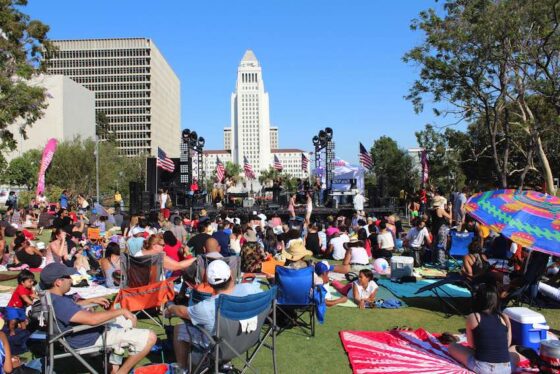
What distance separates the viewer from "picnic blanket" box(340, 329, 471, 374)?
477 centimetres

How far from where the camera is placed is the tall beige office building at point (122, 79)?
375ft

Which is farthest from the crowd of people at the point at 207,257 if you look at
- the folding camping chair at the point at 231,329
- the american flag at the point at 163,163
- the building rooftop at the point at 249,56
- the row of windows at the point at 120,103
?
the building rooftop at the point at 249,56

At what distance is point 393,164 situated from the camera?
5581 centimetres

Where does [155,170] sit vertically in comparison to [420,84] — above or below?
below

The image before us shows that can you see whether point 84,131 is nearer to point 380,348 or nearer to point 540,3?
point 540,3

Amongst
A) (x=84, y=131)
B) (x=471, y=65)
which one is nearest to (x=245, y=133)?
(x=84, y=131)

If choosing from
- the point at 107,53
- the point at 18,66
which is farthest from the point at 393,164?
the point at 107,53

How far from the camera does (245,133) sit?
15088 cm

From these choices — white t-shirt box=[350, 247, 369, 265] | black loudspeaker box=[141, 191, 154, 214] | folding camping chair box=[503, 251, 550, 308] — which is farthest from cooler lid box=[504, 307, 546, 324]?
black loudspeaker box=[141, 191, 154, 214]

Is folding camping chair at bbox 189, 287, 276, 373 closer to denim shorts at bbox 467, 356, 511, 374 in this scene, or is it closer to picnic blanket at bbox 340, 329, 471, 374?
picnic blanket at bbox 340, 329, 471, 374

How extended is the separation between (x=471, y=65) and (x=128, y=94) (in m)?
109

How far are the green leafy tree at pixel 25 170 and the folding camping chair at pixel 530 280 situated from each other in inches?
1991

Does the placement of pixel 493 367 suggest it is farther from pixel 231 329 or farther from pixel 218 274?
pixel 218 274

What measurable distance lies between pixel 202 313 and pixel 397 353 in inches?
95.2
